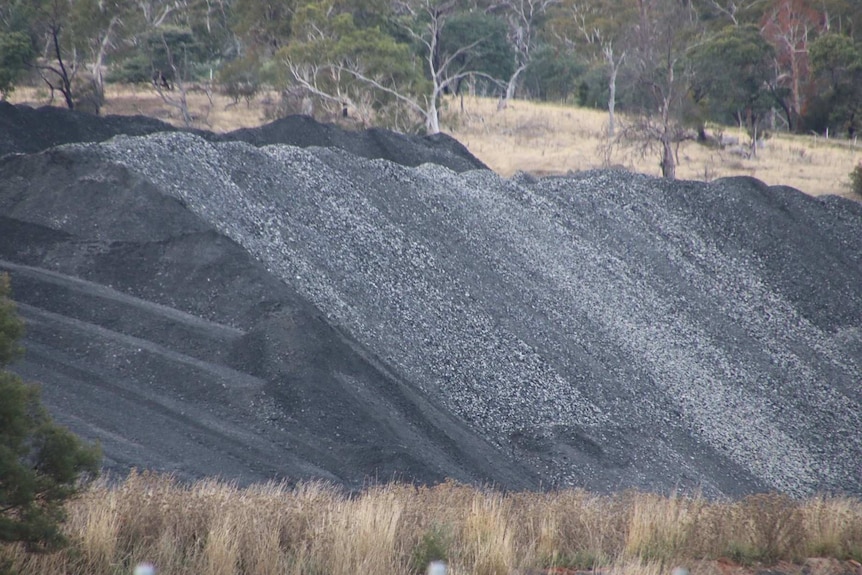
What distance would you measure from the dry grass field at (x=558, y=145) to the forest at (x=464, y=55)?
34.8 inches

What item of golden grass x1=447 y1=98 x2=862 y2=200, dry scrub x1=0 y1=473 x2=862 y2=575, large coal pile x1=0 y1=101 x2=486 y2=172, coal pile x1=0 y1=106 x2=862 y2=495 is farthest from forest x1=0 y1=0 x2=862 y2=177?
dry scrub x1=0 y1=473 x2=862 y2=575

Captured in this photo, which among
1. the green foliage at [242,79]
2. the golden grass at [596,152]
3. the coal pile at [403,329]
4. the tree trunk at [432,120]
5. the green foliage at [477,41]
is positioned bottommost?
the coal pile at [403,329]

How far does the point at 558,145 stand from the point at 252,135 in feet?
55.8

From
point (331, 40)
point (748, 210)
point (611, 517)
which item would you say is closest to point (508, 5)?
point (331, 40)

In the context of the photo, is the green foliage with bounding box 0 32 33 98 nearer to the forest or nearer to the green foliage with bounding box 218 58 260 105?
the forest

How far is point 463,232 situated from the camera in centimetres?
1569

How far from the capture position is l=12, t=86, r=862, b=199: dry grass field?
30.6 m

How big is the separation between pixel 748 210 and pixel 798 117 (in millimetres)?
25920

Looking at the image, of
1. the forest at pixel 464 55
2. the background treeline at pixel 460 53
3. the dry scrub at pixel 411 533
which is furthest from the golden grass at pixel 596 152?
the dry scrub at pixel 411 533

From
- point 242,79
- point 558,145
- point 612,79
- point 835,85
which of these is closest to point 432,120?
point 558,145

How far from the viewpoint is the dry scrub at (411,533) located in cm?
527

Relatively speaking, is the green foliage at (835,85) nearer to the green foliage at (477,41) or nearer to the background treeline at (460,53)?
the background treeline at (460,53)

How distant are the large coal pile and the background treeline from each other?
8.85 m

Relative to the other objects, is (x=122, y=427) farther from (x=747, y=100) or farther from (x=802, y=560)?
(x=747, y=100)
